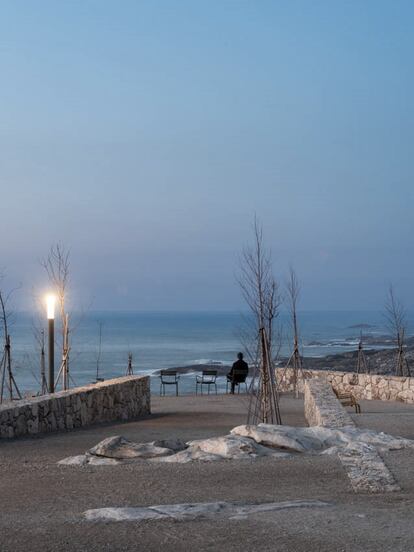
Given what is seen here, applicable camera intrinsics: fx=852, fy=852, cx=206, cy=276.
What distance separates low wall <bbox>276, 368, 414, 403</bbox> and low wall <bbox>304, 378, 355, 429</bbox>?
2.97m

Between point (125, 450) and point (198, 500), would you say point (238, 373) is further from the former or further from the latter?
point (198, 500)

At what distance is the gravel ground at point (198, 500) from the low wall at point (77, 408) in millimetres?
1016

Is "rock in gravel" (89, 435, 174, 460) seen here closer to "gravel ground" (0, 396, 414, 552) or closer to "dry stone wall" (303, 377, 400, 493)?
"gravel ground" (0, 396, 414, 552)

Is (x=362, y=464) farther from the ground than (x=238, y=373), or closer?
closer

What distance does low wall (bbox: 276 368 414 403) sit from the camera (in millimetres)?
18078

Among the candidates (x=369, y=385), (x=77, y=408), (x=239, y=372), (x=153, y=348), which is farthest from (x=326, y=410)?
(x=153, y=348)

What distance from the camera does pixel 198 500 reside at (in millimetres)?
6008

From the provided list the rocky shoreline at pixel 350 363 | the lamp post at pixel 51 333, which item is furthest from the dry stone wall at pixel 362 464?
the rocky shoreline at pixel 350 363

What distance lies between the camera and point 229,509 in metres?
5.64

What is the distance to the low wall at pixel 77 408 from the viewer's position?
1042 cm

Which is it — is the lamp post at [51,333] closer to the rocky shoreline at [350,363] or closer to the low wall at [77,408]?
the low wall at [77,408]

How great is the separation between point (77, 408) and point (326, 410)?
3.61 meters

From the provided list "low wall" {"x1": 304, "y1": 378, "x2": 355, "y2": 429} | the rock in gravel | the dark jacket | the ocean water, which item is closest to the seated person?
the dark jacket

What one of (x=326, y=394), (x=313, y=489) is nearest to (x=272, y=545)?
(x=313, y=489)
